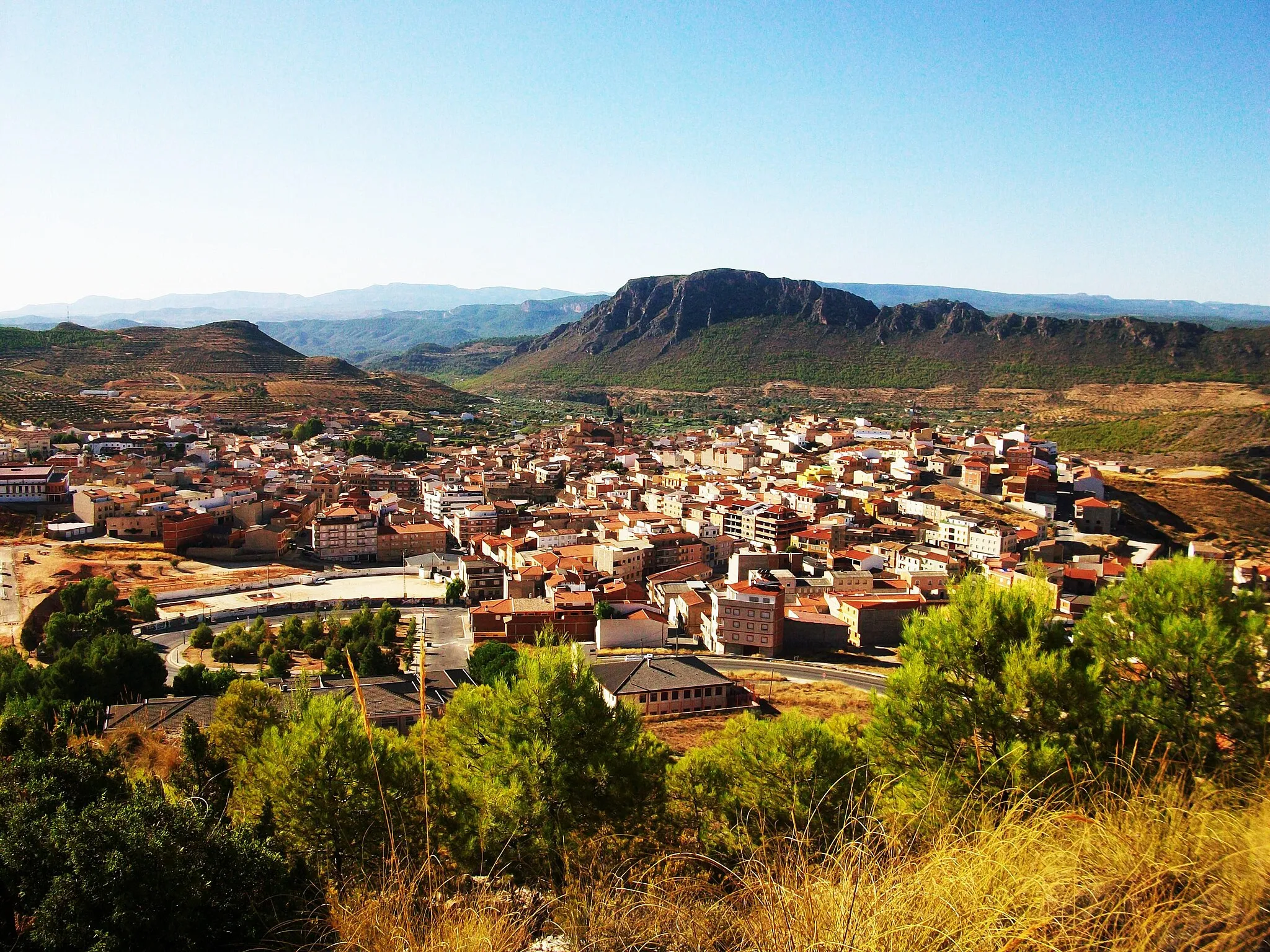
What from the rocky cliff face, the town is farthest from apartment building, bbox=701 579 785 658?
the rocky cliff face

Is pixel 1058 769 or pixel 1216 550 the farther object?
pixel 1216 550

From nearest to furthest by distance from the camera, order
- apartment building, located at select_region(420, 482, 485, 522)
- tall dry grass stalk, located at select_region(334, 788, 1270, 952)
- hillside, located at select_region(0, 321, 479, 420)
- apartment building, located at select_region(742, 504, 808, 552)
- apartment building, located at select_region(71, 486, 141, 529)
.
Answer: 1. tall dry grass stalk, located at select_region(334, 788, 1270, 952)
2. apartment building, located at select_region(742, 504, 808, 552)
3. apartment building, located at select_region(71, 486, 141, 529)
4. apartment building, located at select_region(420, 482, 485, 522)
5. hillside, located at select_region(0, 321, 479, 420)

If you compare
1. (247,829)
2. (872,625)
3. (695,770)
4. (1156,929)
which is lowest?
(872,625)

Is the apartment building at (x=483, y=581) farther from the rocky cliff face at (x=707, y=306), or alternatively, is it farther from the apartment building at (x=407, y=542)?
the rocky cliff face at (x=707, y=306)

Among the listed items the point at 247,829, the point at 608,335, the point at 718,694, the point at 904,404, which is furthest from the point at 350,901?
the point at 608,335

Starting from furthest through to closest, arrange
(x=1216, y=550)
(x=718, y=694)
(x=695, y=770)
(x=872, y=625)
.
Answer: (x=1216, y=550)
(x=872, y=625)
(x=718, y=694)
(x=695, y=770)

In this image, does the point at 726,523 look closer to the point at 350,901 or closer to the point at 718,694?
the point at 718,694

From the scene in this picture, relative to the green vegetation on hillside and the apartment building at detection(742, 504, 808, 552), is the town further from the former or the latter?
the green vegetation on hillside

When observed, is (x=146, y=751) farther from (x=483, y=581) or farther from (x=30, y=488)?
(x=30, y=488)

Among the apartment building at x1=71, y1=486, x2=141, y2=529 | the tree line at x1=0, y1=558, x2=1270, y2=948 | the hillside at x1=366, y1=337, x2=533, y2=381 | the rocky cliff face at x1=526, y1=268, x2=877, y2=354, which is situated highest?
the rocky cliff face at x1=526, y1=268, x2=877, y2=354
